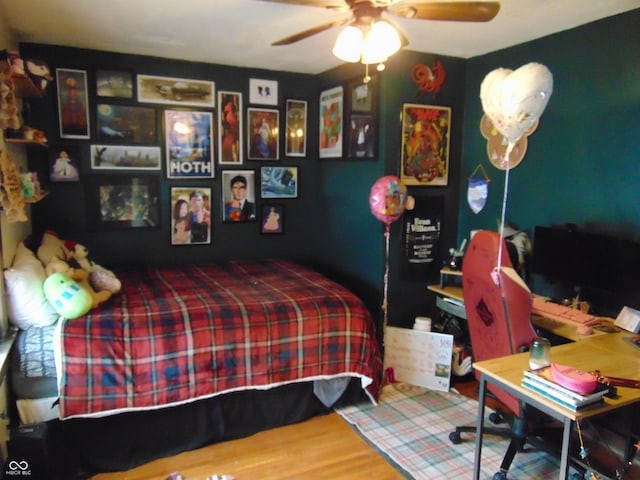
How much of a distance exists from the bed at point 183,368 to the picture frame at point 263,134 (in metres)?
1.41

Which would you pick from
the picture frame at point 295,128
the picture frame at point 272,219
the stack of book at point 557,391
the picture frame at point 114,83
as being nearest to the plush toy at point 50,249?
the picture frame at point 114,83

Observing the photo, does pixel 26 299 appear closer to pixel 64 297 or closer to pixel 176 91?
pixel 64 297

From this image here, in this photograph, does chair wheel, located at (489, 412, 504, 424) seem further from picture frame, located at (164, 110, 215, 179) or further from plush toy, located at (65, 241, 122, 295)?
picture frame, located at (164, 110, 215, 179)

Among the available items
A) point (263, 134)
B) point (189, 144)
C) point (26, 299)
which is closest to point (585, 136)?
point (263, 134)

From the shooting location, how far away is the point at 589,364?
1.99 metres

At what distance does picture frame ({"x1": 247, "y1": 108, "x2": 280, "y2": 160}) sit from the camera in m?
4.07

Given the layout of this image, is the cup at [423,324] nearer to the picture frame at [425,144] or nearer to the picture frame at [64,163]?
the picture frame at [425,144]

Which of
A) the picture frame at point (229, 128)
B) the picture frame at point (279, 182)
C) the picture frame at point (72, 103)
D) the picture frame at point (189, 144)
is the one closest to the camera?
the picture frame at point (72, 103)

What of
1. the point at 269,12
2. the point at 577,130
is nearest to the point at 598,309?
the point at 577,130

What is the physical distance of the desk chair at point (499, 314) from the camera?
2084mm

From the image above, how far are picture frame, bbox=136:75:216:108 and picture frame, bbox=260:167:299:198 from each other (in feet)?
2.43

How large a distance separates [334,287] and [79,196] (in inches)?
82.2

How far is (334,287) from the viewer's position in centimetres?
320

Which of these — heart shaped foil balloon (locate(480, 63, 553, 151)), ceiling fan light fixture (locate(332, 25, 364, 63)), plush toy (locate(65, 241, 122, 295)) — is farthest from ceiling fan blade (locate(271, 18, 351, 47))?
plush toy (locate(65, 241, 122, 295))
